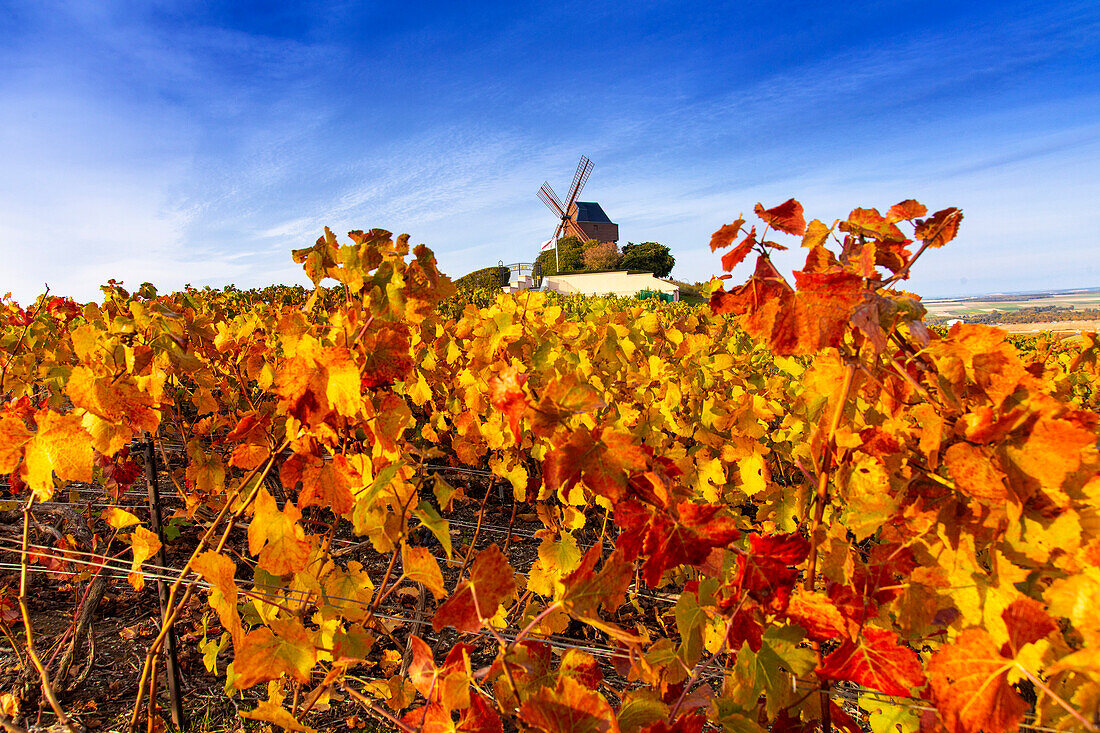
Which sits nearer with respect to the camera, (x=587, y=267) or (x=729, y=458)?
(x=729, y=458)

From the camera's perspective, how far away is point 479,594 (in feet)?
2.97

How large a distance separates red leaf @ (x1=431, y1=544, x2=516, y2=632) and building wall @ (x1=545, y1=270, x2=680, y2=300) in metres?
37.5

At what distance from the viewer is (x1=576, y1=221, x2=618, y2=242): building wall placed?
6316cm

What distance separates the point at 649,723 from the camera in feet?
Result: 2.78

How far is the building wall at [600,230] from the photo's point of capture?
2486 inches

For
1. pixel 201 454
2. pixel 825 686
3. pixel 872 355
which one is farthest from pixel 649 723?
pixel 201 454

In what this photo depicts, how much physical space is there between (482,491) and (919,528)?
3799mm

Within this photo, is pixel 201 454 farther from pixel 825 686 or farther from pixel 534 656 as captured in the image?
pixel 825 686

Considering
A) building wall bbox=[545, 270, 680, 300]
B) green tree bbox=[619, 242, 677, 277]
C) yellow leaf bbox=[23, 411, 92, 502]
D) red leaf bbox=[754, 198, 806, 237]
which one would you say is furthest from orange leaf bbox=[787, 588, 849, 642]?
green tree bbox=[619, 242, 677, 277]

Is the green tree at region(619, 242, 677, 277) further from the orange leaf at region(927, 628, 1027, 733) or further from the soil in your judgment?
the orange leaf at region(927, 628, 1027, 733)

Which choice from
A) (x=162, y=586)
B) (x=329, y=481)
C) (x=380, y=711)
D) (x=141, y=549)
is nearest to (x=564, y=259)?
(x=162, y=586)

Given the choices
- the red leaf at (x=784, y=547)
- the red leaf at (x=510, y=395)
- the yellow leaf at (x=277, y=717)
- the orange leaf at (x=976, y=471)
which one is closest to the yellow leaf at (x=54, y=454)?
the yellow leaf at (x=277, y=717)

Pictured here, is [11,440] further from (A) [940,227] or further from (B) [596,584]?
(A) [940,227]

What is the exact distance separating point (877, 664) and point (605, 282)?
135 feet
